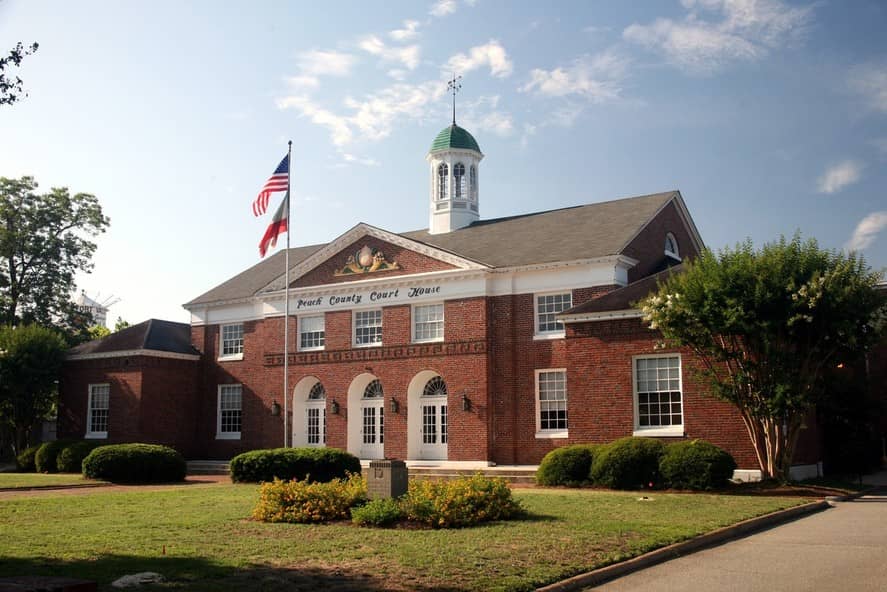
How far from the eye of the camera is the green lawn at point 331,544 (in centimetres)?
972

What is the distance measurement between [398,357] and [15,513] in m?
17.2

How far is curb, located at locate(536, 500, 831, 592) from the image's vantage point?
9789 millimetres

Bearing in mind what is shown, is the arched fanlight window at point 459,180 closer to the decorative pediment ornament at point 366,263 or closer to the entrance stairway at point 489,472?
the decorative pediment ornament at point 366,263

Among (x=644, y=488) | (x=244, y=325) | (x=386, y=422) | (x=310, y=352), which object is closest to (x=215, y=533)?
(x=644, y=488)

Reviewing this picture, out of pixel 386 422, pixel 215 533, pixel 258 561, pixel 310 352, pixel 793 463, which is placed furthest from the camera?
pixel 310 352

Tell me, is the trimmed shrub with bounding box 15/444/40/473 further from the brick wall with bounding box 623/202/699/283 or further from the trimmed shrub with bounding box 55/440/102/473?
the brick wall with bounding box 623/202/699/283

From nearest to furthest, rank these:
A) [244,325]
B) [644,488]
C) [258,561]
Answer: [258,561]
[644,488]
[244,325]

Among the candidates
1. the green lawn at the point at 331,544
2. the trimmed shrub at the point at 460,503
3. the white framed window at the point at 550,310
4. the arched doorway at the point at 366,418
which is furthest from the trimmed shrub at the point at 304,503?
the arched doorway at the point at 366,418

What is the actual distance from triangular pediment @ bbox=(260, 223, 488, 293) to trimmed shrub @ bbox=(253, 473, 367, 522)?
1627 cm

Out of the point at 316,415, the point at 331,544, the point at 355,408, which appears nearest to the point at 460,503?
the point at 331,544

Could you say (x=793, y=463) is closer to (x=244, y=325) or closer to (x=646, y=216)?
(x=646, y=216)

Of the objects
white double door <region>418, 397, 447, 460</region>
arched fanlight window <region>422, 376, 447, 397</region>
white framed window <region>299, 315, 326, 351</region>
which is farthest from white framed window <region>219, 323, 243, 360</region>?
white double door <region>418, 397, 447, 460</region>

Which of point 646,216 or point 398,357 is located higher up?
point 646,216

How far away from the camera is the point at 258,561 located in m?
10.8
